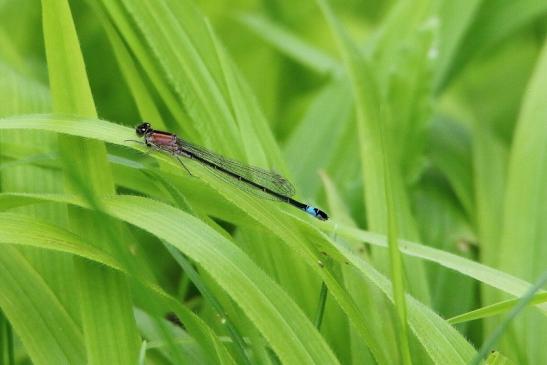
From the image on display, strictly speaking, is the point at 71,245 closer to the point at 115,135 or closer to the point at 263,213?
the point at 115,135

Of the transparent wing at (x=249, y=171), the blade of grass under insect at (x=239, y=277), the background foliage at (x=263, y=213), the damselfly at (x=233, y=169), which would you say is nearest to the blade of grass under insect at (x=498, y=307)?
the background foliage at (x=263, y=213)

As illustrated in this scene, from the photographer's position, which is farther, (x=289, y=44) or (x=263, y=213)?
(x=289, y=44)

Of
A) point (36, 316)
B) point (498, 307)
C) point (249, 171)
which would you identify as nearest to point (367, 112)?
point (249, 171)

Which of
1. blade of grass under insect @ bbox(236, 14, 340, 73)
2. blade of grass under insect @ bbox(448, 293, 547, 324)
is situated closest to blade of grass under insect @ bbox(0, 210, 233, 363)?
blade of grass under insect @ bbox(448, 293, 547, 324)

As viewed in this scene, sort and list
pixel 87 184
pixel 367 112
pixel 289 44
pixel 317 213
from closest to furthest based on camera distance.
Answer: pixel 87 184 < pixel 317 213 < pixel 367 112 < pixel 289 44

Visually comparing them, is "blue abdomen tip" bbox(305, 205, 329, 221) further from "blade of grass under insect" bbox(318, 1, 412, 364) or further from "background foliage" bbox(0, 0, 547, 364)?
"blade of grass under insect" bbox(318, 1, 412, 364)

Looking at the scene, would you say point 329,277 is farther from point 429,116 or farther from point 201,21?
point 429,116

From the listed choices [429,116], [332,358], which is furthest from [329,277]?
[429,116]
